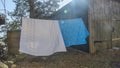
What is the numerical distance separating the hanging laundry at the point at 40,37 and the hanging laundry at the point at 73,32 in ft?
1.14

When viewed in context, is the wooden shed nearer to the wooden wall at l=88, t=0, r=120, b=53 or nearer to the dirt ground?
the wooden wall at l=88, t=0, r=120, b=53

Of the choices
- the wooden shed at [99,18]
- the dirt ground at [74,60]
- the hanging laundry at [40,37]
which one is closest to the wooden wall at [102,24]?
the wooden shed at [99,18]

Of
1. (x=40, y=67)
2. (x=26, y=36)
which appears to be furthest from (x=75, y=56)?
(x=26, y=36)

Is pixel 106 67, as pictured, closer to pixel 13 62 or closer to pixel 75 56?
pixel 75 56

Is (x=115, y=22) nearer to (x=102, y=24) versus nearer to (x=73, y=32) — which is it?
(x=102, y=24)

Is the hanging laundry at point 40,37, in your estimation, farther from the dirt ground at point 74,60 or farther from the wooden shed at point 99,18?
the wooden shed at point 99,18

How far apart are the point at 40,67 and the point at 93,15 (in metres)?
3.74

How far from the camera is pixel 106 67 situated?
7297mm

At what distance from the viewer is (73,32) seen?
319 inches

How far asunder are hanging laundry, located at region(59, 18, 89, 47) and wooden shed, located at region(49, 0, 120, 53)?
600 millimetres

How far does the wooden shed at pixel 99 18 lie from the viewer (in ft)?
28.6

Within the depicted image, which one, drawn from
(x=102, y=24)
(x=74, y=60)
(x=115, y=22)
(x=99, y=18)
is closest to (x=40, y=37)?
(x=74, y=60)

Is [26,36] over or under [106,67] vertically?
over

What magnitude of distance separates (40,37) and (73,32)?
5.15ft
